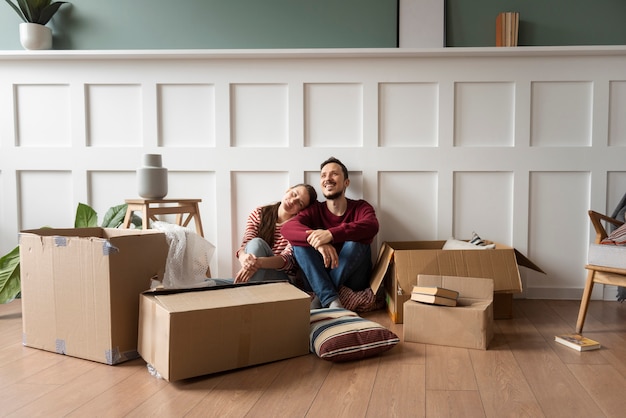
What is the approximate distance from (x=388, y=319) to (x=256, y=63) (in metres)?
1.64

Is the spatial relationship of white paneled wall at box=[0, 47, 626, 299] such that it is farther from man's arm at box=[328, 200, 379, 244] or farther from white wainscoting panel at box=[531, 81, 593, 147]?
man's arm at box=[328, 200, 379, 244]

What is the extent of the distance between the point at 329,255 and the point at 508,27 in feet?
5.34

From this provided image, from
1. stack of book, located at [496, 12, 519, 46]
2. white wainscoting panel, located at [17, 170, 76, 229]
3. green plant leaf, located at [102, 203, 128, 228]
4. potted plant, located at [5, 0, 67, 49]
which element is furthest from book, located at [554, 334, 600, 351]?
potted plant, located at [5, 0, 67, 49]

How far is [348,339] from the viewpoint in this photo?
194 centimetres

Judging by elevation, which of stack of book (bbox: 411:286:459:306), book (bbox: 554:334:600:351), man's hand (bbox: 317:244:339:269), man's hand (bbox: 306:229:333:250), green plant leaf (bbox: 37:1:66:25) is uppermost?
green plant leaf (bbox: 37:1:66:25)

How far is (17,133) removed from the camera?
3162mm

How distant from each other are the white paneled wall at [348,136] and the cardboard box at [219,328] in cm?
119

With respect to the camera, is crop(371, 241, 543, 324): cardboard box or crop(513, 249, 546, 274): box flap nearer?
crop(371, 241, 543, 324): cardboard box

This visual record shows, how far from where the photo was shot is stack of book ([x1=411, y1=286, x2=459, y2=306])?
2162mm

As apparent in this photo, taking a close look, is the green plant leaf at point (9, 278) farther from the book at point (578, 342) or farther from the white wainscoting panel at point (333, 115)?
the book at point (578, 342)

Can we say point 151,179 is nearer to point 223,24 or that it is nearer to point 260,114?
point 260,114

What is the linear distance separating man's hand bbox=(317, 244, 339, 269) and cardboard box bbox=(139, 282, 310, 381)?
1.82ft

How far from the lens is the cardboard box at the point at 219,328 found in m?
1.72

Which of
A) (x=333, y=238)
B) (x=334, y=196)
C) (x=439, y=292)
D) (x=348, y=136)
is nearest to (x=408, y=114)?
(x=348, y=136)
